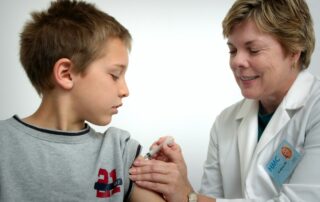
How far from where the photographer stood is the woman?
1.12 m

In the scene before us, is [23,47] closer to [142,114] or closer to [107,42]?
[107,42]

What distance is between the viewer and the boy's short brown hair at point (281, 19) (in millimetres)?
1241

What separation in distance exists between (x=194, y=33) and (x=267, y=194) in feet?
3.10

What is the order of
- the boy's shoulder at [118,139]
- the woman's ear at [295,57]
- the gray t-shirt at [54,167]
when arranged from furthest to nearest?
the woman's ear at [295,57] < the boy's shoulder at [118,139] < the gray t-shirt at [54,167]

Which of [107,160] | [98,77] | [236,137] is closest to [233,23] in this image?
[236,137]

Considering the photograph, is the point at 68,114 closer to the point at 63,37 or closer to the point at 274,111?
the point at 63,37

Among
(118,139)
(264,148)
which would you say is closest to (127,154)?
(118,139)

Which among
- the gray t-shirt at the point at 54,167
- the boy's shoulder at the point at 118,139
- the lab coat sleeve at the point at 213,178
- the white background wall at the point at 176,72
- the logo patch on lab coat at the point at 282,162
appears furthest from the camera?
the white background wall at the point at 176,72

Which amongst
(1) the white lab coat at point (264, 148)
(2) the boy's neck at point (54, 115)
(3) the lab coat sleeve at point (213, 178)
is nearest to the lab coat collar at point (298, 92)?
(1) the white lab coat at point (264, 148)

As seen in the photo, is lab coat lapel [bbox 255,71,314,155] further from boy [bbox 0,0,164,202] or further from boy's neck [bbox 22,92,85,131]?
boy's neck [bbox 22,92,85,131]

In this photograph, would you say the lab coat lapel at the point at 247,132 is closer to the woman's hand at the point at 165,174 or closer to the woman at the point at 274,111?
the woman at the point at 274,111

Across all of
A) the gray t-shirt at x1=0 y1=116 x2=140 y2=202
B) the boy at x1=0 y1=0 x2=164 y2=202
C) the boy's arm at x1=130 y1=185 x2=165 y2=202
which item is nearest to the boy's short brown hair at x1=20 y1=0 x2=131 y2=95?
the boy at x1=0 y1=0 x2=164 y2=202

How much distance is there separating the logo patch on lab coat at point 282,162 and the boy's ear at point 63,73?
76 cm

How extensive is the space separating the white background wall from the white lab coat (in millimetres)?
301
